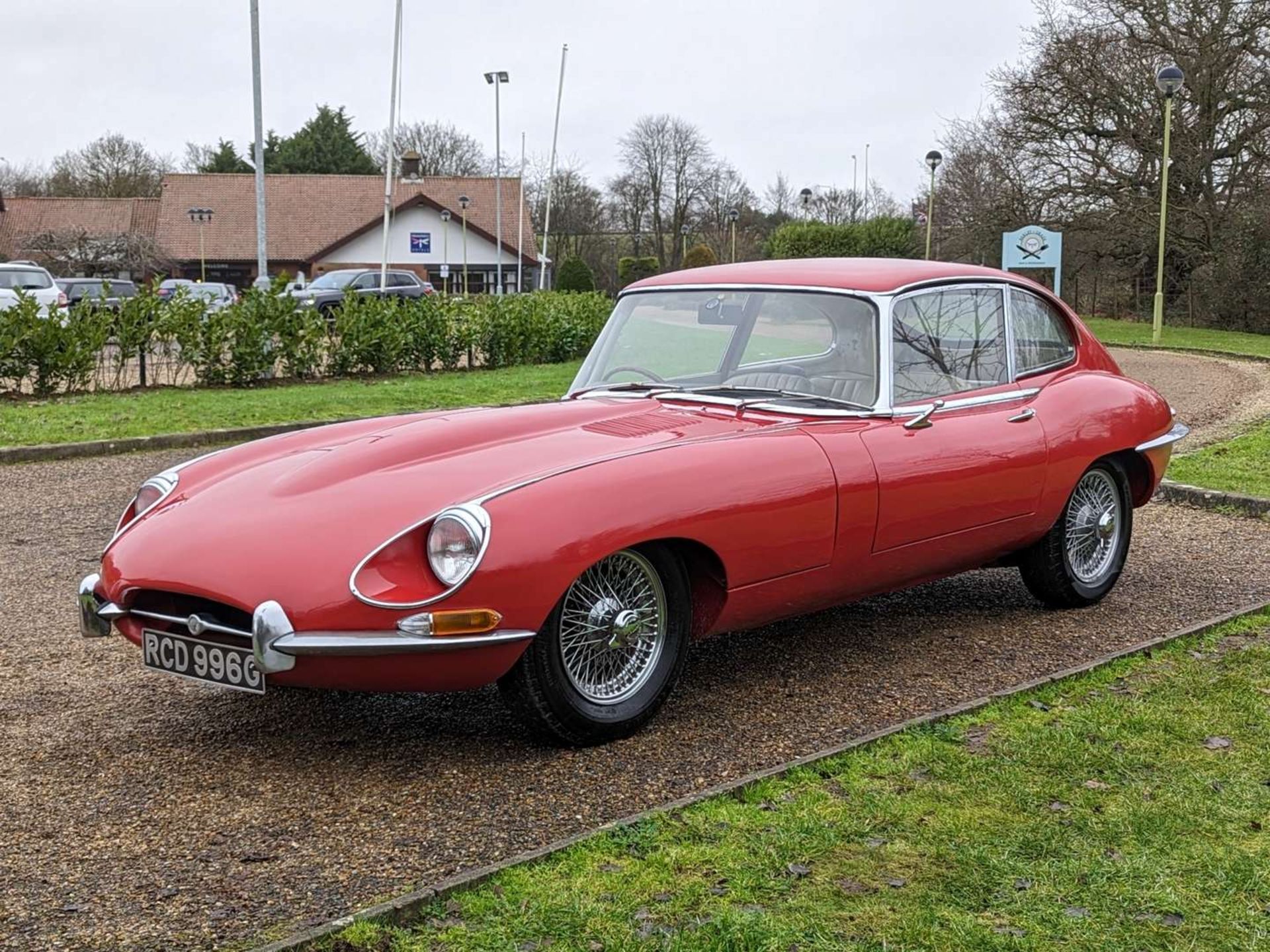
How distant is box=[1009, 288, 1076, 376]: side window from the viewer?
6012 mm

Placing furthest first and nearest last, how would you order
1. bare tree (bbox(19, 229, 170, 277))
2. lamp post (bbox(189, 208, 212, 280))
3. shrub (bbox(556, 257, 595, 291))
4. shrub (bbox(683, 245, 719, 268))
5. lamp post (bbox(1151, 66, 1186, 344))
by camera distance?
1. lamp post (bbox(189, 208, 212, 280))
2. bare tree (bbox(19, 229, 170, 277))
3. shrub (bbox(683, 245, 719, 268))
4. shrub (bbox(556, 257, 595, 291))
5. lamp post (bbox(1151, 66, 1186, 344))

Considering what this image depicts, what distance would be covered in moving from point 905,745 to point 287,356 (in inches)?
550

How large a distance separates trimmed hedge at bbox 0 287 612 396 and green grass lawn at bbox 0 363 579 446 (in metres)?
0.38

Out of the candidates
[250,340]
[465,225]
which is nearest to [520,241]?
[465,225]

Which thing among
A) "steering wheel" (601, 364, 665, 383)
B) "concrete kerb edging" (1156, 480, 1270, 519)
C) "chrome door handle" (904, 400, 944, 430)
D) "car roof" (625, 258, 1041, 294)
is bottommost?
"concrete kerb edging" (1156, 480, 1270, 519)

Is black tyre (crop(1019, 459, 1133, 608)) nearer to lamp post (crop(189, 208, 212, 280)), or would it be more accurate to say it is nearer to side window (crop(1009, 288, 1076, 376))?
side window (crop(1009, 288, 1076, 376))

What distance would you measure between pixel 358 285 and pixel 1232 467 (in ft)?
99.1

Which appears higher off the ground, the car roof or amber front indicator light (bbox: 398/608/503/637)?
the car roof

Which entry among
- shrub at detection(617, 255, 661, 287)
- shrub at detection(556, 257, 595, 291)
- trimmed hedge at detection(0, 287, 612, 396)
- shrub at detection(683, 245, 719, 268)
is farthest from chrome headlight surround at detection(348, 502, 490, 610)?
shrub at detection(617, 255, 661, 287)

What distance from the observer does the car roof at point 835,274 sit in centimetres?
541

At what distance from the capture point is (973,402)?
5.51 meters

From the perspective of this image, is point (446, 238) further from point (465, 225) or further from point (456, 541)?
point (456, 541)

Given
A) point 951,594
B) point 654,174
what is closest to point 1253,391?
point 951,594

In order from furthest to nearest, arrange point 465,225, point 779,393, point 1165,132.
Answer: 1. point 465,225
2. point 1165,132
3. point 779,393
